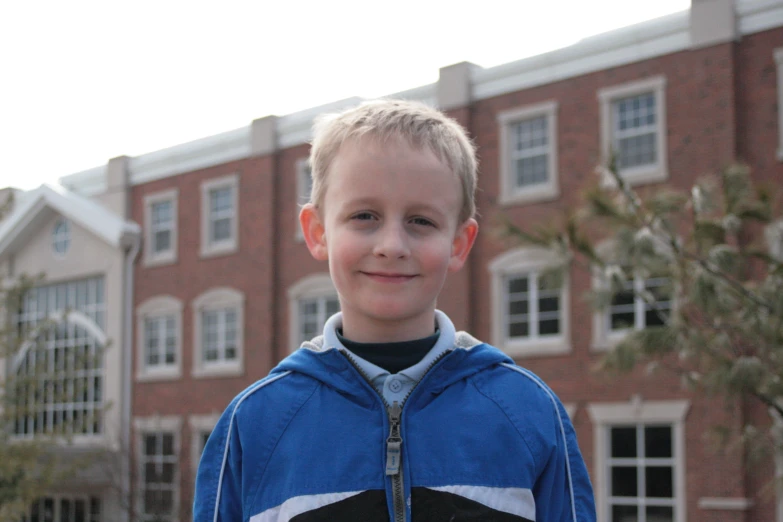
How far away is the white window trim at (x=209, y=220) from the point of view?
26.4 meters

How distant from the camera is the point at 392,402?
227cm

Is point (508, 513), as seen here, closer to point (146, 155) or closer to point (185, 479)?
point (185, 479)

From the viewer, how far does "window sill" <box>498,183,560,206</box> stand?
65.3 feet

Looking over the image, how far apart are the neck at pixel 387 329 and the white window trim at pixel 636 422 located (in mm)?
16430

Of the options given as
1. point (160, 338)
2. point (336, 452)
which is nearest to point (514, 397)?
point (336, 452)

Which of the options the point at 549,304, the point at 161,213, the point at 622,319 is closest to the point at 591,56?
the point at 549,304

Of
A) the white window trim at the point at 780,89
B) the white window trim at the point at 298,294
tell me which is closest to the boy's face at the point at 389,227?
the white window trim at the point at 780,89

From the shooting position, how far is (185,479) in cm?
2614

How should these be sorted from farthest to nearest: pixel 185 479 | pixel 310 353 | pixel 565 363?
1. pixel 185 479
2. pixel 565 363
3. pixel 310 353

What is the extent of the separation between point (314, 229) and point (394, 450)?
0.62 metres

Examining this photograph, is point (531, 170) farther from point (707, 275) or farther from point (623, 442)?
point (707, 275)

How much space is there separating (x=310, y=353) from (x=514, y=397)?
0.49 m

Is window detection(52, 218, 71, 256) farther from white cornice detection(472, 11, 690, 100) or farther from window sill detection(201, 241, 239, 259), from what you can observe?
white cornice detection(472, 11, 690, 100)

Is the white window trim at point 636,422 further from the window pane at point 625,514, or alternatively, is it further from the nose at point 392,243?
the nose at point 392,243
